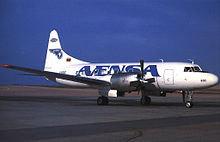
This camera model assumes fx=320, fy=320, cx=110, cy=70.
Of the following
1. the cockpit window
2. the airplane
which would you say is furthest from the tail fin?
the cockpit window

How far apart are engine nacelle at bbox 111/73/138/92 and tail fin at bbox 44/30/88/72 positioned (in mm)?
6840

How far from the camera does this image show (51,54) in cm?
3089

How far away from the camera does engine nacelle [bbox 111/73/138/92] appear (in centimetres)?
2234

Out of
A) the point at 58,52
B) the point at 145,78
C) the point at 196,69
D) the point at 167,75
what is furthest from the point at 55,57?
the point at 196,69

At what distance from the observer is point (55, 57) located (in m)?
30.4

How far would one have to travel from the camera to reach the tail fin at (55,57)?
29.8 m

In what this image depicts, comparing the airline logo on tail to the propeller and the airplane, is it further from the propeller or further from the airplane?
the propeller

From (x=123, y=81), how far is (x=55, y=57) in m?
10.2

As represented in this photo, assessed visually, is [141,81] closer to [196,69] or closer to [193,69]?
[193,69]

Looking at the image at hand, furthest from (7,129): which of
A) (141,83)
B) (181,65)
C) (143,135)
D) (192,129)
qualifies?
(181,65)

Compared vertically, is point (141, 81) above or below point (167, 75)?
below

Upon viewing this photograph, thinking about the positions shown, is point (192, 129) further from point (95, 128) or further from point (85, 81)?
point (85, 81)

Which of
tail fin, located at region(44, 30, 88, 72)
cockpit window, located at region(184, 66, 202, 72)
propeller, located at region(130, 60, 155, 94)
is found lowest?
propeller, located at region(130, 60, 155, 94)

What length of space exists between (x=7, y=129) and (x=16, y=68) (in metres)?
13.1
